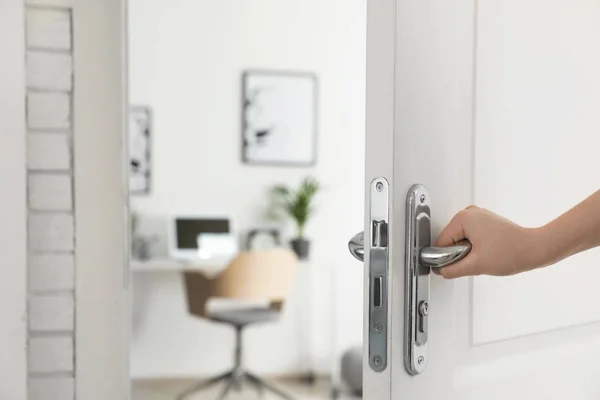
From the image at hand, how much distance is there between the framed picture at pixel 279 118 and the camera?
391 cm

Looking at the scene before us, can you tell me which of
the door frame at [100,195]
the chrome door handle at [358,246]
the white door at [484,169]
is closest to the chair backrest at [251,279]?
the door frame at [100,195]

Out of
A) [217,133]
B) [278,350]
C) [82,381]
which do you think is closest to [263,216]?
[217,133]

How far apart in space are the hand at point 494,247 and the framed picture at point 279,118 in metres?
3.23

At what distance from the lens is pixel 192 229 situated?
3793 millimetres

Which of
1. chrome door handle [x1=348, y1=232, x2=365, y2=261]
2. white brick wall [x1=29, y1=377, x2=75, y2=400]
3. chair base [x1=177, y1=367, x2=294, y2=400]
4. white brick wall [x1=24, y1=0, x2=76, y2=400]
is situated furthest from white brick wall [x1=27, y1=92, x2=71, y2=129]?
chair base [x1=177, y1=367, x2=294, y2=400]

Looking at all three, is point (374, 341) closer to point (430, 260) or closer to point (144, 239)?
point (430, 260)

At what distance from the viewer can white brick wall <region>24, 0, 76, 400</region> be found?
1261 millimetres

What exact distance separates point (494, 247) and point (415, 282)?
0.32ft

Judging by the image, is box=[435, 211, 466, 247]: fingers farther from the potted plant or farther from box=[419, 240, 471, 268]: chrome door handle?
the potted plant

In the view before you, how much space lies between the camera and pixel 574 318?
3.16 ft

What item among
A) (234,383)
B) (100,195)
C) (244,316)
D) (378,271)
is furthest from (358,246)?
(234,383)

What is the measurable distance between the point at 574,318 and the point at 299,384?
3057 mm

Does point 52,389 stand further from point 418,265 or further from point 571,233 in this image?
point 571,233

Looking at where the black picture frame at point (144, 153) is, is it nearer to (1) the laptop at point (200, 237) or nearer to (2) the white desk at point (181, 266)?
(1) the laptop at point (200, 237)
